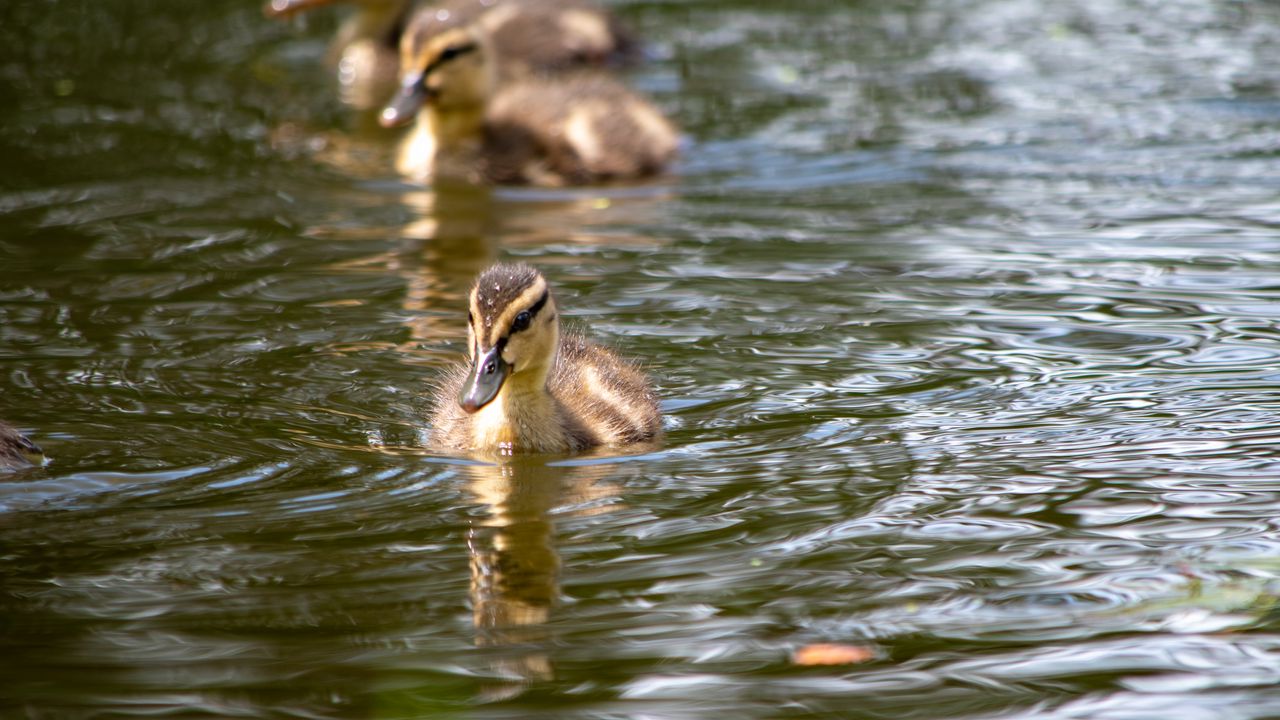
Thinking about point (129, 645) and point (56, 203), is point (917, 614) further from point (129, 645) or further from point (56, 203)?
point (56, 203)

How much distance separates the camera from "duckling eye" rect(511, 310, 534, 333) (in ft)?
14.9

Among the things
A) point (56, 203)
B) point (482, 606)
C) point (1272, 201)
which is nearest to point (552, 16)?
point (56, 203)

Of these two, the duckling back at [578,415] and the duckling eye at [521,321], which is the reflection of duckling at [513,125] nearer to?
the duckling back at [578,415]

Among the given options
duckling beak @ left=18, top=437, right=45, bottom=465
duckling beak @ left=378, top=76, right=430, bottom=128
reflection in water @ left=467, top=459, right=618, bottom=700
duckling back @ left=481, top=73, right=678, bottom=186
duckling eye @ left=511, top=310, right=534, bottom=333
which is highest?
duckling beak @ left=378, top=76, right=430, bottom=128

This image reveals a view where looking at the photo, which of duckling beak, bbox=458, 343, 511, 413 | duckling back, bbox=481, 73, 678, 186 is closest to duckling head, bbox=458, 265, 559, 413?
duckling beak, bbox=458, 343, 511, 413

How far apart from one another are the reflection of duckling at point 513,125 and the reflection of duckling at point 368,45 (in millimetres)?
2005

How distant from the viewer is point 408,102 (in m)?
8.48

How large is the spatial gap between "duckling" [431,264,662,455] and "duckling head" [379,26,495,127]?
12.6 ft

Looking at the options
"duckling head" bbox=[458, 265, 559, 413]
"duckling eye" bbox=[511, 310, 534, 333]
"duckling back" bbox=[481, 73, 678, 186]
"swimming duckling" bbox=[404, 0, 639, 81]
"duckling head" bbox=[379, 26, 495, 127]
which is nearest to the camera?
"duckling head" bbox=[458, 265, 559, 413]

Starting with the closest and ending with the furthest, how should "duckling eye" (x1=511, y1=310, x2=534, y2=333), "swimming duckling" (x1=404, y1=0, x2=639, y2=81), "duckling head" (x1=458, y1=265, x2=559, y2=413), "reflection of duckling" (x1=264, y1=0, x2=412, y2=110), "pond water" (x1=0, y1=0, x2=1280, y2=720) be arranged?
1. "pond water" (x1=0, y1=0, x2=1280, y2=720)
2. "duckling head" (x1=458, y1=265, x2=559, y2=413)
3. "duckling eye" (x1=511, y1=310, x2=534, y2=333)
4. "swimming duckling" (x1=404, y1=0, x2=639, y2=81)
5. "reflection of duckling" (x1=264, y1=0, x2=412, y2=110)

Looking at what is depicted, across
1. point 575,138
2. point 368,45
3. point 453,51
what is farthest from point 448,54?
point 368,45

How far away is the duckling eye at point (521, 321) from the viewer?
4.53 metres

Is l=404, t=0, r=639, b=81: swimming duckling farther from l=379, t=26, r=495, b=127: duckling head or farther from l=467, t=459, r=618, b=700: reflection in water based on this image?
l=467, t=459, r=618, b=700: reflection in water

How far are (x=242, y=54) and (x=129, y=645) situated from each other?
8.56 m
